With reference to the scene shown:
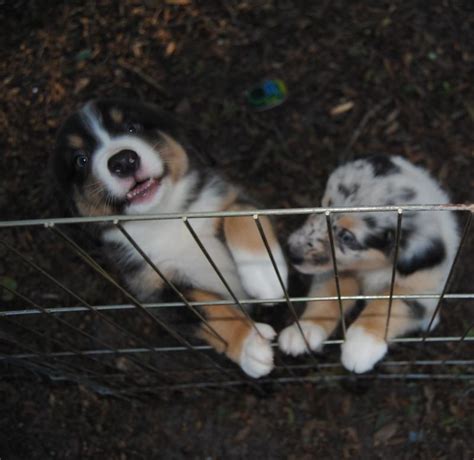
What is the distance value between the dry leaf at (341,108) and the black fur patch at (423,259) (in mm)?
1216

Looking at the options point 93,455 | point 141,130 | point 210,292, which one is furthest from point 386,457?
point 141,130

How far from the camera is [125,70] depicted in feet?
11.4

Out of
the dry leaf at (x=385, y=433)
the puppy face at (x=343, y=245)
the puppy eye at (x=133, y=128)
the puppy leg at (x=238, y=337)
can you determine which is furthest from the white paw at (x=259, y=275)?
the dry leaf at (x=385, y=433)

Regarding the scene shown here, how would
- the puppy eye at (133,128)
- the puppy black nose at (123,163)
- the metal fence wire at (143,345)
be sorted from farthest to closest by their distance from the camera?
the metal fence wire at (143,345)
the puppy eye at (133,128)
the puppy black nose at (123,163)

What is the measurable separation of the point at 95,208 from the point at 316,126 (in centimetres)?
139

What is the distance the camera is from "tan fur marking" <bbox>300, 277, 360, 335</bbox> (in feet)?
7.93

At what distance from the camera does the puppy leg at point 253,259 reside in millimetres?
2107

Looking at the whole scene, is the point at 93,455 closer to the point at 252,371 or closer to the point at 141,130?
the point at 252,371

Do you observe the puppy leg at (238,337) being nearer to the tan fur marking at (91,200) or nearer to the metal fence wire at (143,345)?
the metal fence wire at (143,345)

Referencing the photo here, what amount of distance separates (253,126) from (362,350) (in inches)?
57.3

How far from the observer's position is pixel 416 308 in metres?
2.34

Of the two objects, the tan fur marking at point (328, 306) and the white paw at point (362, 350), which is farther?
the tan fur marking at point (328, 306)

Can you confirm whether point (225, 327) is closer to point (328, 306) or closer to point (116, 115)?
point (328, 306)

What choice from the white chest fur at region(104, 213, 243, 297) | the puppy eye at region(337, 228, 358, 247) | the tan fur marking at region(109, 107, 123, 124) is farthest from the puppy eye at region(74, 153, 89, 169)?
the puppy eye at region(337, 228, 358, 247)
